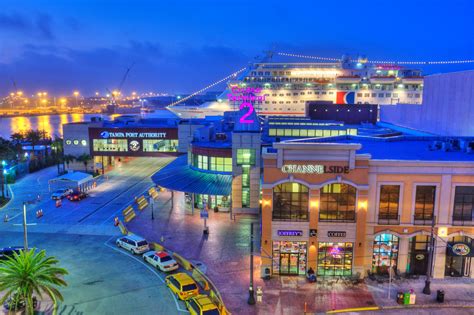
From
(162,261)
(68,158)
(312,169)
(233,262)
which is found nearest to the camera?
(312,169)

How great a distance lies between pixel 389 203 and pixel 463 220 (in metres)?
5.63

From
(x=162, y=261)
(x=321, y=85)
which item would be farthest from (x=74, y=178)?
(x=321, y=85)

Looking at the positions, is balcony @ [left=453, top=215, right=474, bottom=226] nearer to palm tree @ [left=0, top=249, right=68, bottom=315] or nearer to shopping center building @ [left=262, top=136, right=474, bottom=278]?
shopping center building @ [left=262, top=136, right=474, bottom=278]

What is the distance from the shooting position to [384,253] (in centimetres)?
3138

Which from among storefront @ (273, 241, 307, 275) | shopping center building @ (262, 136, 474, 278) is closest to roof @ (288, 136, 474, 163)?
shopping center building @ (262, 136, 474, 278)

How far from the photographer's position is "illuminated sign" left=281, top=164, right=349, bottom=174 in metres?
30.2

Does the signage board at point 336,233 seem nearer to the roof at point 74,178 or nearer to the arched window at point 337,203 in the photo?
the arched window at point 337,203

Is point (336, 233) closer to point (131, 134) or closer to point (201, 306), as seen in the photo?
point (201, 306)

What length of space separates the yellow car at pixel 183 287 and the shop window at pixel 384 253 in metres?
14.2

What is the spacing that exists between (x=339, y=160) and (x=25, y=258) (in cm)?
2213

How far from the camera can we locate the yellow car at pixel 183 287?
27453 mm

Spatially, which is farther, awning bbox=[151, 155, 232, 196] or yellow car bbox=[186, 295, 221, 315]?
awning bbox=[151, 155, 232, 196]

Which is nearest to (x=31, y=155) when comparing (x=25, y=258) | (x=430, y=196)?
(x=25, y=258)

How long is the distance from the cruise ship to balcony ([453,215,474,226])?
9075 centimetres
